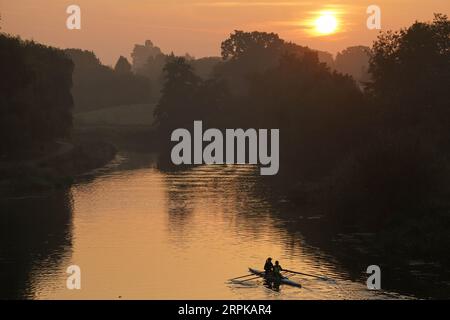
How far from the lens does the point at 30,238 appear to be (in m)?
77.3

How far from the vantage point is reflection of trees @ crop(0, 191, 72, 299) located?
62562 mm

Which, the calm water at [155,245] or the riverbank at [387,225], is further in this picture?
the riverbank at [387,225]

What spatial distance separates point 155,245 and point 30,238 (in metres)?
12.1

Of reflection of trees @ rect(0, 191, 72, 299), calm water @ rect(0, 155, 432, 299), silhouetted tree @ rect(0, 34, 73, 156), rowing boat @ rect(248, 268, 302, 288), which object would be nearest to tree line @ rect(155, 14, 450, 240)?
calm water @ rect(0, 155, 432, 299)

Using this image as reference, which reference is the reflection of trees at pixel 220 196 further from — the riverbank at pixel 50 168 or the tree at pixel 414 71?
Answer: the tree at pixel 414 71

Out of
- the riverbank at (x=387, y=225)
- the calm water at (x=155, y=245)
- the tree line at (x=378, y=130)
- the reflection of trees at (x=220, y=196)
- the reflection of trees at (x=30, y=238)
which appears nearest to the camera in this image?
the calm water at (x=155, y=245)

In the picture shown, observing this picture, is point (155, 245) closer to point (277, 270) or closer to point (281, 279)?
point (277, 270)

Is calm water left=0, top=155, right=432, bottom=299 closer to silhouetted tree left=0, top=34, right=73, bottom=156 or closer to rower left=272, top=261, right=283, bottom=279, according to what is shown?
rower left=272, top=261, right=283, bottom=279

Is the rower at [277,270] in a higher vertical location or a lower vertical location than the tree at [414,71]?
lower

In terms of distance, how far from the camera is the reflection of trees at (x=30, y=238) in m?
62.6

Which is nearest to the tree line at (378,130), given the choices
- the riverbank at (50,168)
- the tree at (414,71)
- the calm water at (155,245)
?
the tree at (414,71)

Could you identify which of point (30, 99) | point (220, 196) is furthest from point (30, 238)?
point (30, 99)

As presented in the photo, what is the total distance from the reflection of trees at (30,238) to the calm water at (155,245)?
0.09 m
